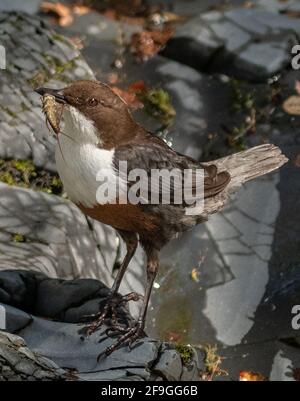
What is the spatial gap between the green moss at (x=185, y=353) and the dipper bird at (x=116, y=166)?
11.4 inches

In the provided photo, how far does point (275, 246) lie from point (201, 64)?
2.47 m

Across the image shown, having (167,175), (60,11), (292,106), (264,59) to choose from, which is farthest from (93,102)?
(60,11)

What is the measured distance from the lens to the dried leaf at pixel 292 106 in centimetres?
862

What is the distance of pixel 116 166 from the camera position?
18.3 ft

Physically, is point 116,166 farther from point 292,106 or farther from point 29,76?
point 292,106

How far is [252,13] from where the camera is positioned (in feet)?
31.9

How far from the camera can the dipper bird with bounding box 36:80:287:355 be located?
5.48m

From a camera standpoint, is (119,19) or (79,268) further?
(119,19)

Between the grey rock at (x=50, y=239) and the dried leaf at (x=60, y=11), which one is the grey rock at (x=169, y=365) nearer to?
the grey rock at (x=50, y=239)

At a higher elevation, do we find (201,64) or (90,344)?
(201,64)

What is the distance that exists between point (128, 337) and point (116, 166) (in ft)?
3.73

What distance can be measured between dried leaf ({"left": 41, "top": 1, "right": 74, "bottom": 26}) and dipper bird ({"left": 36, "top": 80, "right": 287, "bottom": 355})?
3896mm
